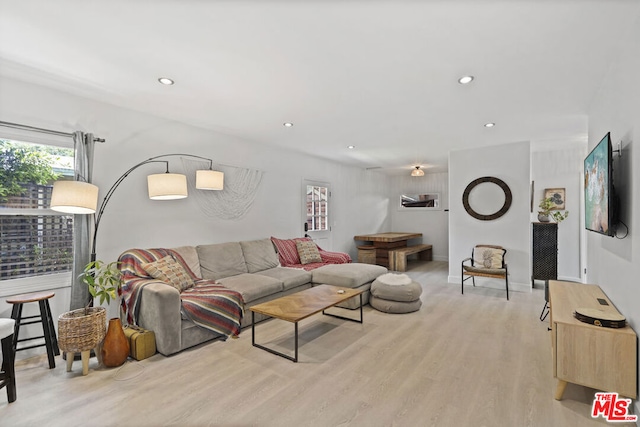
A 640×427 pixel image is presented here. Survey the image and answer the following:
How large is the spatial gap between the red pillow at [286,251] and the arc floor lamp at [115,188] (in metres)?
1.48

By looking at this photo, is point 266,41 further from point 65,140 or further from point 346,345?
point 346,345

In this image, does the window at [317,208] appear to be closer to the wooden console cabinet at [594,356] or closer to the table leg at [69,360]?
the table leg at [69,360]

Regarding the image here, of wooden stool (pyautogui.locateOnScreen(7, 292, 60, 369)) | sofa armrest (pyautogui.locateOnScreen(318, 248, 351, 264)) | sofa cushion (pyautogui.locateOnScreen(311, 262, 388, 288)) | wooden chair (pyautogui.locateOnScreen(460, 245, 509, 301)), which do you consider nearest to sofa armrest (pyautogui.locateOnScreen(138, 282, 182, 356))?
wooden stool (pyautogui.locateOnScreen(7, 292, 60, 369))

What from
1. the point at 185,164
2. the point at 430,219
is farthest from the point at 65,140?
the point at 430,219

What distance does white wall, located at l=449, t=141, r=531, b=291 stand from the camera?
5016 mm

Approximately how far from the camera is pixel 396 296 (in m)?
3.92

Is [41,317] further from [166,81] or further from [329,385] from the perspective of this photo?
[329,385]

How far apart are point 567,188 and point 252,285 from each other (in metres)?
5.71

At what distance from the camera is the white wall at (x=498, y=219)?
502cm

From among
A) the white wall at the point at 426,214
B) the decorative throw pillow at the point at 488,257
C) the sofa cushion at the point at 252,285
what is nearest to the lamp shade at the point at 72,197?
the sofa cushion at the point at 252,285

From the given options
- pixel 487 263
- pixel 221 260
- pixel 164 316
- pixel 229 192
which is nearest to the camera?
pixel 164 316

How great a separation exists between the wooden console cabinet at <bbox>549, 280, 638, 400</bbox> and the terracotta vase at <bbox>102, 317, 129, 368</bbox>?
3.36 m

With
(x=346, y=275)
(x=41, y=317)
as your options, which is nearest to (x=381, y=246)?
(x=346, y=275)

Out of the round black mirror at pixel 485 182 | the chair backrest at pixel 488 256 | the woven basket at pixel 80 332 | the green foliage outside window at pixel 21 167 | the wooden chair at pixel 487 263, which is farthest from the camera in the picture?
the round black mirror at pixel 485 182
